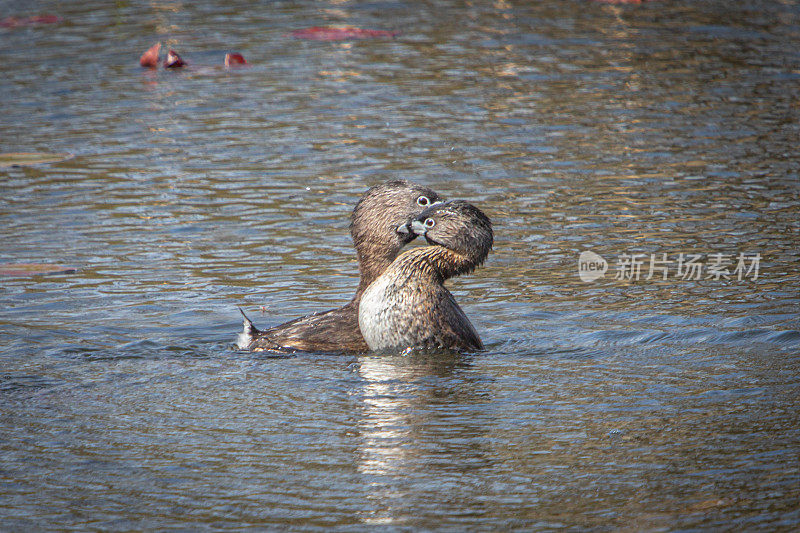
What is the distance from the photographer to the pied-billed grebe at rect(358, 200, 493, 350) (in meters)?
7.71

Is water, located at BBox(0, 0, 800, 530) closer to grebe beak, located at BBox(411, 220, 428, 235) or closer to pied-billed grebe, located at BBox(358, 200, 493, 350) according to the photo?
pied-billed grebe, located at BBox(358, 200, 493, 350)

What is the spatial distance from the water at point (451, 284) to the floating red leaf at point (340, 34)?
14.9 inches

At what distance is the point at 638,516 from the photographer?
4898 mm

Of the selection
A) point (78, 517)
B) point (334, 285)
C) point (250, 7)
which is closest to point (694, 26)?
point (250, 7)

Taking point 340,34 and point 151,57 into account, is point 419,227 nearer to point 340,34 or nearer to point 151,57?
point 151,57

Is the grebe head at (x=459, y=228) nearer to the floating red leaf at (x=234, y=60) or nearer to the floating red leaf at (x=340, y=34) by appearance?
the floating red leaf at (x=234, y=60)

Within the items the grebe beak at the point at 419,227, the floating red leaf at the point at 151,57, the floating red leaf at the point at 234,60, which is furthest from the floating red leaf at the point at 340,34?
the grebe beak at the point at 419,227

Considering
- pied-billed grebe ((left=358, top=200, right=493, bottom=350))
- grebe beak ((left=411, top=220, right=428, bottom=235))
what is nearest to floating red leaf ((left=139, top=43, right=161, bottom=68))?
grebe beak ((left=411, top=220, right=428, bottom=235))

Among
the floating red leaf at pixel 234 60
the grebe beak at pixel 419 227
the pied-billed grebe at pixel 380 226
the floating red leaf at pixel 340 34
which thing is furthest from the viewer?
the floating red leaf at pixel 340 34

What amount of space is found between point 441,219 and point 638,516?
348cm

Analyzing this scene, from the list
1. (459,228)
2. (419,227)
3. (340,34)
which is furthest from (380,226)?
(340,34)

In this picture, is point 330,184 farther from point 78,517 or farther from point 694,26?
point 694,26

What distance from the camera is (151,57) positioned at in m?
17.0

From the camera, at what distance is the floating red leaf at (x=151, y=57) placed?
16.9m
